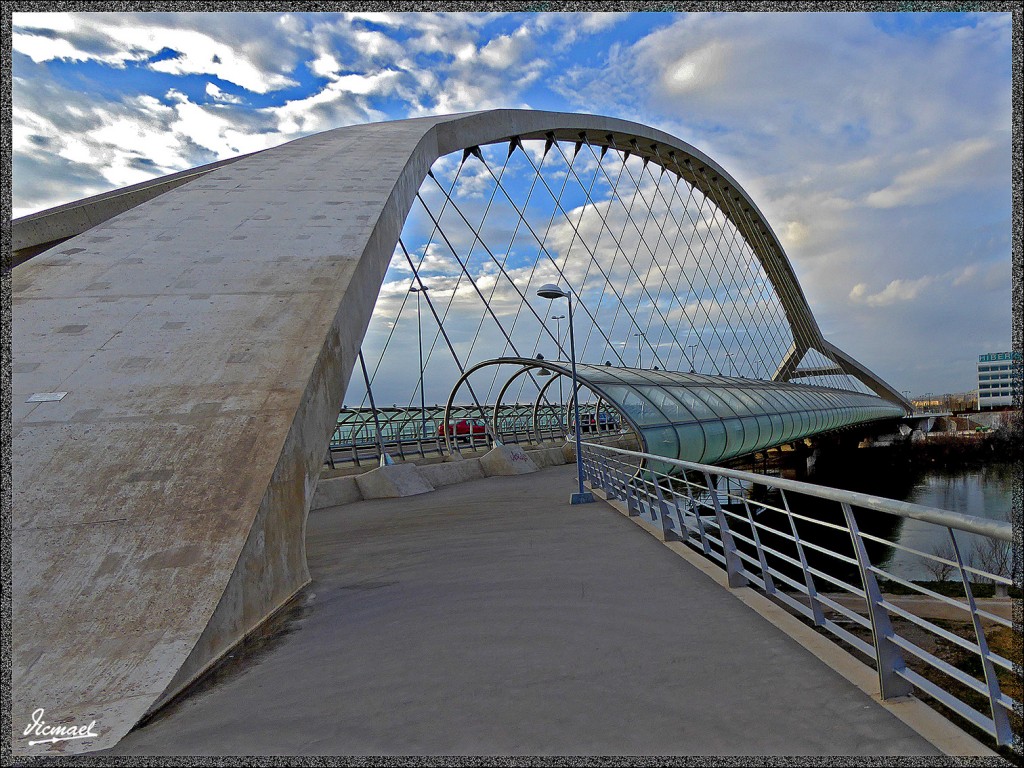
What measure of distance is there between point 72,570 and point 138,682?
49.3 inches

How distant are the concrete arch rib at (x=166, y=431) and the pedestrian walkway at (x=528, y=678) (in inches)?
19.7

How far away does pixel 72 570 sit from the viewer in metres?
4.33

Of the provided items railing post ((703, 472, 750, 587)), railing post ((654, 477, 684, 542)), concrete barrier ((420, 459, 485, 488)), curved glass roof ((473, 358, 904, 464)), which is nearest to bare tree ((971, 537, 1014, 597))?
curved glass roof ((473, 358, 904, 464))

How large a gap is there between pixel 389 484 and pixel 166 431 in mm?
8834

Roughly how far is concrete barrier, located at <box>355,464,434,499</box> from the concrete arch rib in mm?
5501

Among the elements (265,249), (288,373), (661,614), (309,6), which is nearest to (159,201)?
(265,249)

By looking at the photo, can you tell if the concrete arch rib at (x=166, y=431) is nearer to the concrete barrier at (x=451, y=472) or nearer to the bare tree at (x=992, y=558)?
the concrete barrier at (x=451, y=472)

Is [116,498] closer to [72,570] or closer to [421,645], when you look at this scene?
[72,570]

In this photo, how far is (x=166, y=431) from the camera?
555 cm

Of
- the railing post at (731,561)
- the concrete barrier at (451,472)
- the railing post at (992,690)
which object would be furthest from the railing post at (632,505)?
the concrete barrier at (451,472)

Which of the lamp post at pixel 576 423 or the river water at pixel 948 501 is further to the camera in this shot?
the river water at pixel 948 501

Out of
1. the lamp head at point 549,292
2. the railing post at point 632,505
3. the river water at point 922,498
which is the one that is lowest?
the river water at point 922,498

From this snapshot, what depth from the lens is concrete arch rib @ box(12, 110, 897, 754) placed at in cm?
389

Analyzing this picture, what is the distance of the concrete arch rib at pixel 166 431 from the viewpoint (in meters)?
3.89
